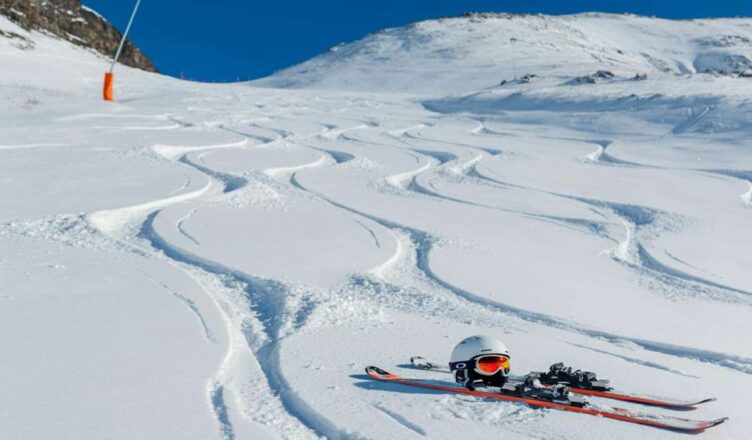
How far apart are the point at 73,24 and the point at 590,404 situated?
49.6 metres

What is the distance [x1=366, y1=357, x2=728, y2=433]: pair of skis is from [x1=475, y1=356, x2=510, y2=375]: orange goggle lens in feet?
0.43

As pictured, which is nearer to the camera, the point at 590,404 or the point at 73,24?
the point at 590,404

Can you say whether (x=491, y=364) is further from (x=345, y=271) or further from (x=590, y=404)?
(x=345, y=271)

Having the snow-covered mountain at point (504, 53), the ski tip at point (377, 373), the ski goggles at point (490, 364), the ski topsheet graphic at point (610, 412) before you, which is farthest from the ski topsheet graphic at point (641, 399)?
the snow-covered mountain at point (504, 53)

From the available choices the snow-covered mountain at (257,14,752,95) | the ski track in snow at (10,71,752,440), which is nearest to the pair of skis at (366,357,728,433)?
the ski track in snow at (10,71,752,440)

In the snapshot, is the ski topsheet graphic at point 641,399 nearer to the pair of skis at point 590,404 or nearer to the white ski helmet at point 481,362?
the pair of skis at point 590,404

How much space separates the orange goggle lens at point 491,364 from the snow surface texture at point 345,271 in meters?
0.16

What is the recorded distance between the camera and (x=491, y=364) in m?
3.15

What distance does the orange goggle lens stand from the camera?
10.3 feet

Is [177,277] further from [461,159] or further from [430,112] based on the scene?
[430,112]

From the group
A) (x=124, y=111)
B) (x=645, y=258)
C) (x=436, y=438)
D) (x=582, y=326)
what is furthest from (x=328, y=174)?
(x=124, y=111)

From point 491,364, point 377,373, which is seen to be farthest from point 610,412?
point 377,373

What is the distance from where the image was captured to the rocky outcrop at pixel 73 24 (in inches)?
1594

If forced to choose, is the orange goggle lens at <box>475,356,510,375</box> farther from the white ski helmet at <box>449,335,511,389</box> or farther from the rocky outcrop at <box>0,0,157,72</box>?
the rocky outcrop at <box>0,0,157,72</box>
